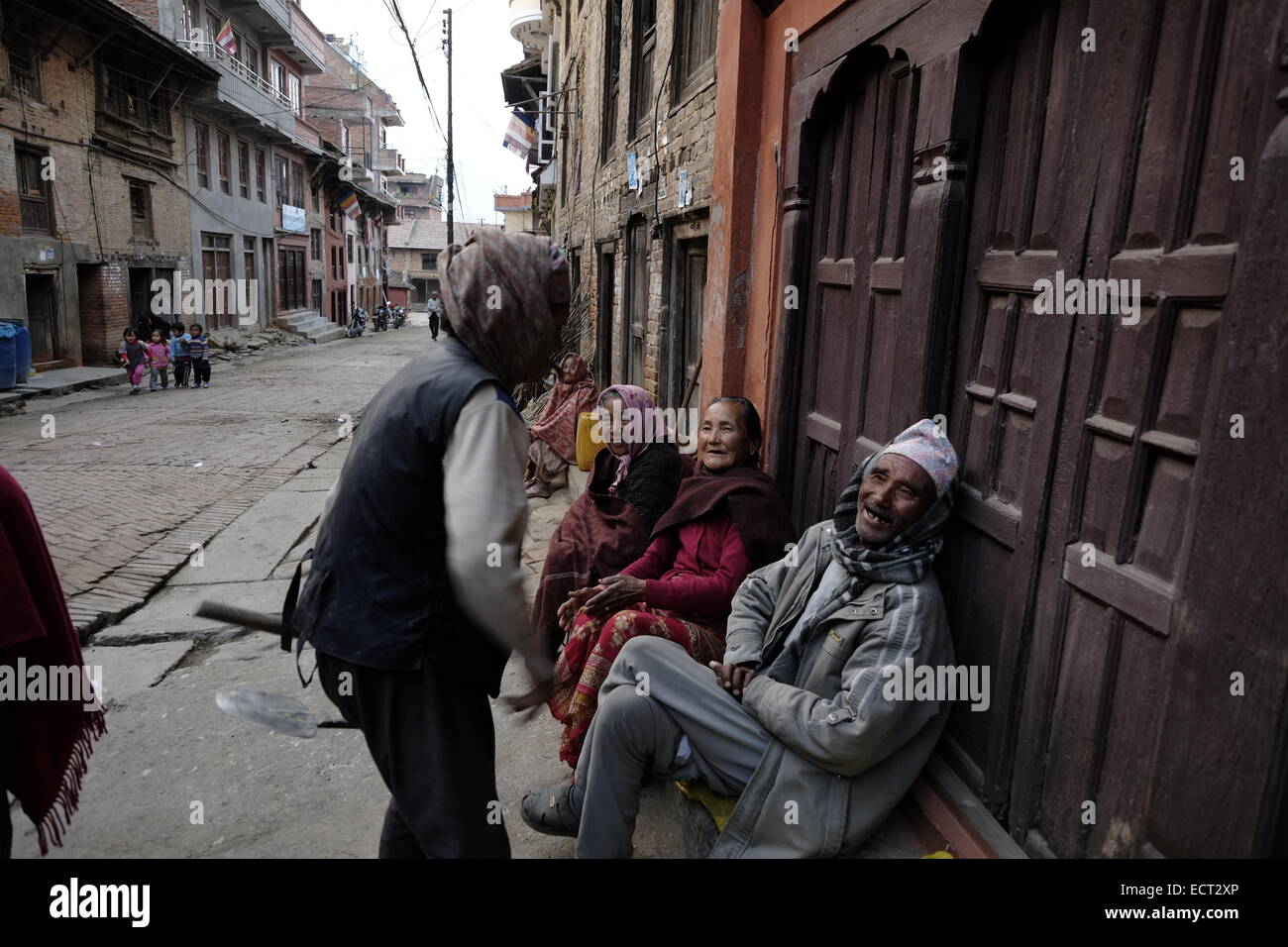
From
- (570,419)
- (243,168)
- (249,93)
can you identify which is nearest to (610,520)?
(570,419)

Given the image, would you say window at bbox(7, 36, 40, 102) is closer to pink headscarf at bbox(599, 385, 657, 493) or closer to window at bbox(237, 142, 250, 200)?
window at bbox(237, 142, 250, 200)

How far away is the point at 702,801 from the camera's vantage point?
246cm

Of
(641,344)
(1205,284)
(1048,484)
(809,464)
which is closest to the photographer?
(1205,284)

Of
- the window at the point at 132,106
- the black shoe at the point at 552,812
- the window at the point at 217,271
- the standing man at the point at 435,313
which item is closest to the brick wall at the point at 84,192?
the window at the point at 132,106

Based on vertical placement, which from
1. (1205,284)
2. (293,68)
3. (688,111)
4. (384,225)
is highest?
(293,68)

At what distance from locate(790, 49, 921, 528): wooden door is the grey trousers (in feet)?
3.73

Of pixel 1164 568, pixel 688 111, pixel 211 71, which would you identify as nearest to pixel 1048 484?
pixel 1164 568

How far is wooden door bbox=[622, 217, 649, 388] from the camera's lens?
7.98 metres

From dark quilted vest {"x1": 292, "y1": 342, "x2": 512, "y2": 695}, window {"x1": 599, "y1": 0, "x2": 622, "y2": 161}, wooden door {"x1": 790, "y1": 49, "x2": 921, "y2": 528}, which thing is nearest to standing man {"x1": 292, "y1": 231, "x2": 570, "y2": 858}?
dark quilted vest {"x1": 292, "y1": 342, "x2": 512, "y2": 695}

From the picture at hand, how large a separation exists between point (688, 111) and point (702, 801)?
16.6 feet

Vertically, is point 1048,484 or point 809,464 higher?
point 1048,484

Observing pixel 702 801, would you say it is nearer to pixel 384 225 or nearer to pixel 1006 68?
pixel 1006 68

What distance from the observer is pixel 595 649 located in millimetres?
2869

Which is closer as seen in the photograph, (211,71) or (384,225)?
(211,71)
